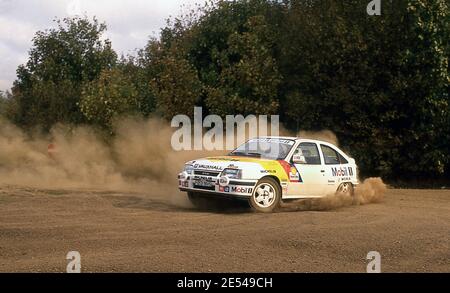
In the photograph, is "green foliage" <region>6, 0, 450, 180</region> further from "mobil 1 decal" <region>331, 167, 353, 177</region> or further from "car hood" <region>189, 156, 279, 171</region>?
"car hood" <region>189, 156, 279, 171</region>

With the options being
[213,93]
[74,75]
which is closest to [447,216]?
[213,93]

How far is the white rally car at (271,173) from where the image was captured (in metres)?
12.0

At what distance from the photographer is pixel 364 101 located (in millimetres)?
20234

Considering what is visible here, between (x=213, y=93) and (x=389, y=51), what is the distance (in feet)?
20.7

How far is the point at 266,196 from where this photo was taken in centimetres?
1236

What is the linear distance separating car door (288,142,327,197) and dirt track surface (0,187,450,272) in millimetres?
565

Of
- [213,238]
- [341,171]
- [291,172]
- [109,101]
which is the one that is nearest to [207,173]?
[291,172]

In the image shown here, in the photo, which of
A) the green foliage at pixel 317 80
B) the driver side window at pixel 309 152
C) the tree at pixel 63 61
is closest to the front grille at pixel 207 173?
the driver side window at pixel 309 152

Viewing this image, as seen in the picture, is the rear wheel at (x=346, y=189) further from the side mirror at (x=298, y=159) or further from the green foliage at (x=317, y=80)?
the green foliage at (x=317, y=80)

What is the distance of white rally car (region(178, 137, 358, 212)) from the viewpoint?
39.3ft

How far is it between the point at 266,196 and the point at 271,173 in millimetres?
472

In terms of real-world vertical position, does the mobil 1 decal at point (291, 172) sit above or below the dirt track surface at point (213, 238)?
above

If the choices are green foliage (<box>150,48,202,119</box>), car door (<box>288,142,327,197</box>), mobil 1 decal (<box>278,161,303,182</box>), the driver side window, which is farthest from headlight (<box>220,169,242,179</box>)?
green foliage (<box>150,48,202,119</box>)

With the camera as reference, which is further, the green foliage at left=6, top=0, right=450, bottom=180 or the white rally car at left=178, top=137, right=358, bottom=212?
the green foliage at left=6, top=0, right=450, bottom=180
